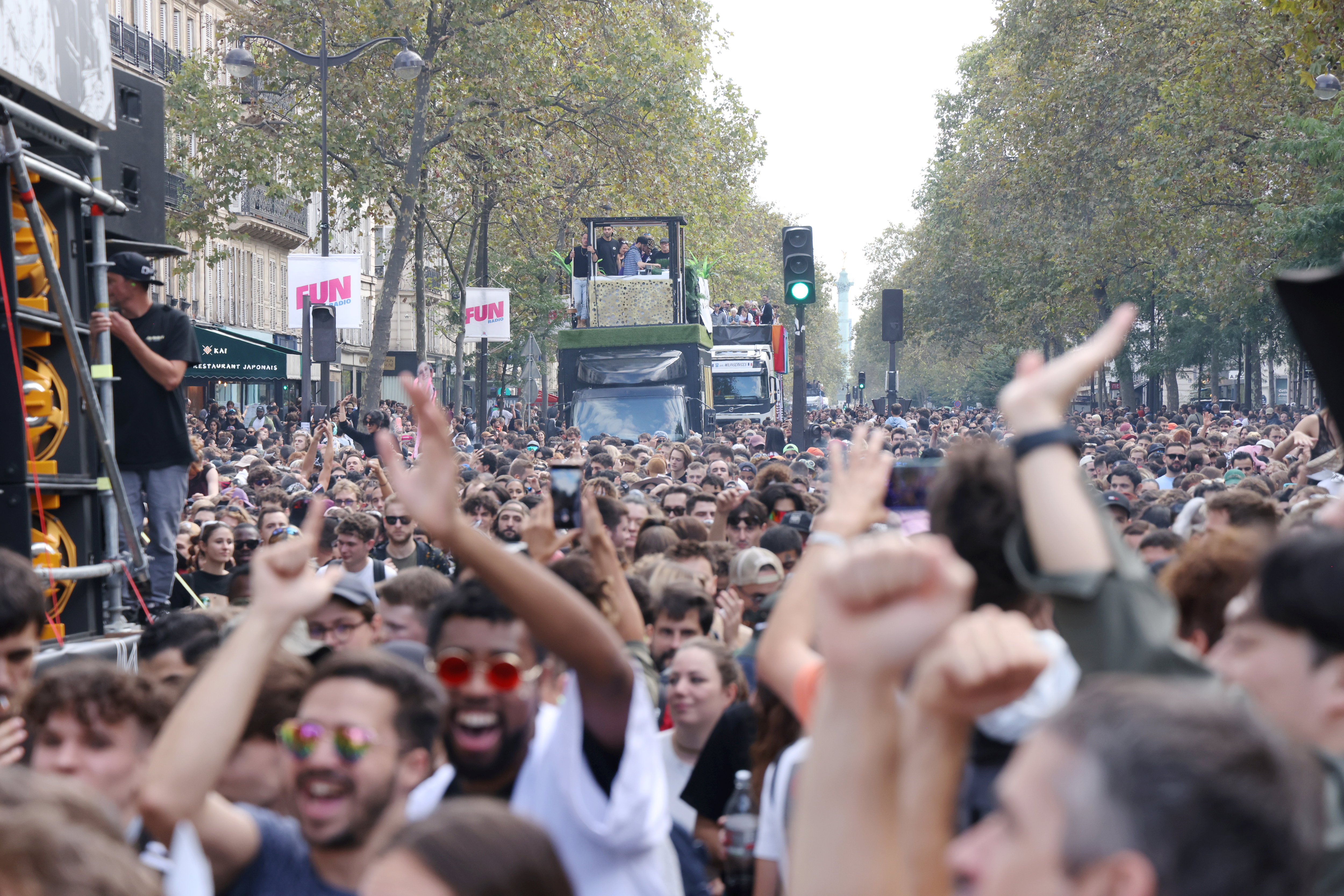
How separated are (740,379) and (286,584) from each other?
4056 cm

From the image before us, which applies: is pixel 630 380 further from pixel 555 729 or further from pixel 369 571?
pixel 555 729

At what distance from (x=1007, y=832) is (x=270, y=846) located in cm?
198

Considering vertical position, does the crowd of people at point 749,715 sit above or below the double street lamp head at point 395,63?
below

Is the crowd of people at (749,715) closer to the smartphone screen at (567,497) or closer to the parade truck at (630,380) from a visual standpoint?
the smartphone screen at (567,497)

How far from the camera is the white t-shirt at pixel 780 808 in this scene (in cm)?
340

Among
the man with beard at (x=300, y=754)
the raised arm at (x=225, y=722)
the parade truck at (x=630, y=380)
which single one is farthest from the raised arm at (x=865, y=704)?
the parade truck at (x=630, y=380)

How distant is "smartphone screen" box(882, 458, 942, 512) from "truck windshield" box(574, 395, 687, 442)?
20.1 meters

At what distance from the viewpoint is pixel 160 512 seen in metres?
7.28

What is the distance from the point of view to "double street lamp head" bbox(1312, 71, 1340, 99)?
65.4 ft

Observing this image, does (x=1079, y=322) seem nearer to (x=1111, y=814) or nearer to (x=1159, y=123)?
(x=1159, y=123)

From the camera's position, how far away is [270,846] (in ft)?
10.6

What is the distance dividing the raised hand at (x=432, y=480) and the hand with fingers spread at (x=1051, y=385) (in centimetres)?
116

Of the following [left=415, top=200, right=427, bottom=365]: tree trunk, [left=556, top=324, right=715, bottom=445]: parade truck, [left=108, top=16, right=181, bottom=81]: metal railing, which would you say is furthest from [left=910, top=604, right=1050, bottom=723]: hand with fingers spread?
[left=108, top=16, right=181, bottom=81]: metal railing

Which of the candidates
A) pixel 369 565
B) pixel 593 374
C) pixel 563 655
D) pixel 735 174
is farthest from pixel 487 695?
pixel 735 174
